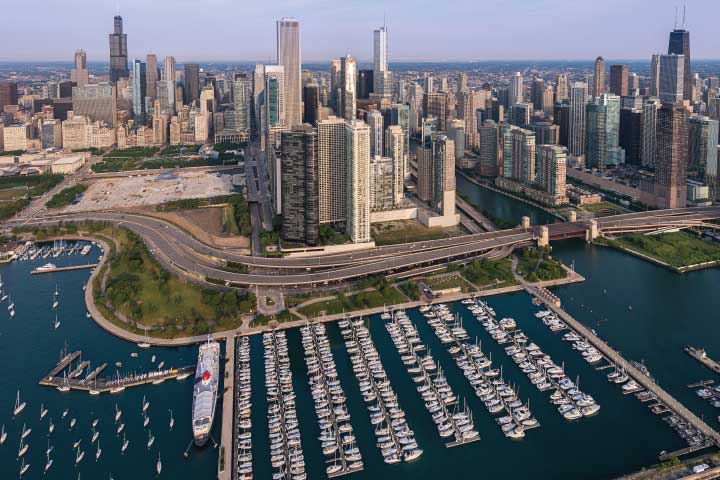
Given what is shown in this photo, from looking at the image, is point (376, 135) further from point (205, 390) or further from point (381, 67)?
point (381, 67)

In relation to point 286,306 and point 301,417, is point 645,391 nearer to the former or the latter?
point 301,417

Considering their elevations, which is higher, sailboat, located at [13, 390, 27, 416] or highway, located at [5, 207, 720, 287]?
highway, located at [5, 207, 720, 287]

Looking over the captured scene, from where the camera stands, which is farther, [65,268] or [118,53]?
[118,53]

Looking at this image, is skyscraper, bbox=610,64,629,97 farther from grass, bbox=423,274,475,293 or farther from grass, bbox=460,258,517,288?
grass, bbox=423,274,475,293

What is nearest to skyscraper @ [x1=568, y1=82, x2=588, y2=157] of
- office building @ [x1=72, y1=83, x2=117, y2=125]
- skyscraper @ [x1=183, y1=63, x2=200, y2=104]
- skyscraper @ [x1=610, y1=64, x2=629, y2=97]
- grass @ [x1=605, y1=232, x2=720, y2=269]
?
grass @ [x1=605, y1=232, x2=720, y2=269]

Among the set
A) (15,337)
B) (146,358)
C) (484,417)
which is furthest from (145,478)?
(15,337)

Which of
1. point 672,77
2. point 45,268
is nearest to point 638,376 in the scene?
point 45,268
